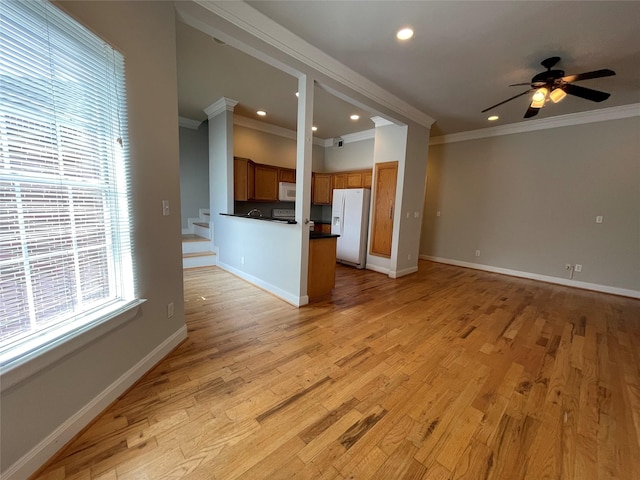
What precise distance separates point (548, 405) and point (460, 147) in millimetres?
5195

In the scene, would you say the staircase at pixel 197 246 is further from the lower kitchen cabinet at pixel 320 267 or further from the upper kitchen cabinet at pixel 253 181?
the lower kitchen cabinet at pixel 320 267

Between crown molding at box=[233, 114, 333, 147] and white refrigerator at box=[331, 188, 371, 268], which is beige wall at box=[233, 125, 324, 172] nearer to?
crown molding at box=[233, 114, 333, 147]

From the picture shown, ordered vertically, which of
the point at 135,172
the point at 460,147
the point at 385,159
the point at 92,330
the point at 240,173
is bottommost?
the point at 92,330

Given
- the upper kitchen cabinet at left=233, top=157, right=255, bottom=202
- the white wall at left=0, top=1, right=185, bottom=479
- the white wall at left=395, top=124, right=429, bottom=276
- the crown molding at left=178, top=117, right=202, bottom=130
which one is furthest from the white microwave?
the white wall at left=0, top=1, right=185, bottom=479

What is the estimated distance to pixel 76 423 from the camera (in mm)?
1292

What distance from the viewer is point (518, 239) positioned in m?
4.86

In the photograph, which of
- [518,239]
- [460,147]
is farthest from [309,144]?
[518,239]

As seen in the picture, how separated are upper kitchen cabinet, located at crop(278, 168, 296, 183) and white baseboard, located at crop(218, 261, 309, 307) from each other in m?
2.23

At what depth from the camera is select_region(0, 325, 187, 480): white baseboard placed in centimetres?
108

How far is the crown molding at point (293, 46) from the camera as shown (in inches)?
80.7

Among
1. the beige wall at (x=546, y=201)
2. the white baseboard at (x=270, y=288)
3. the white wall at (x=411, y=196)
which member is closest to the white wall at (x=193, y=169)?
the white baseboard at (x=270, y=288)

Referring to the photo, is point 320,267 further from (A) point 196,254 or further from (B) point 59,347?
(A) point 196,254

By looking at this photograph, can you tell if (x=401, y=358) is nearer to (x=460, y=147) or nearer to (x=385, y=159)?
(x=385, y=159)

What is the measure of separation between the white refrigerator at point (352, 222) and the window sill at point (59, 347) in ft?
13.0
